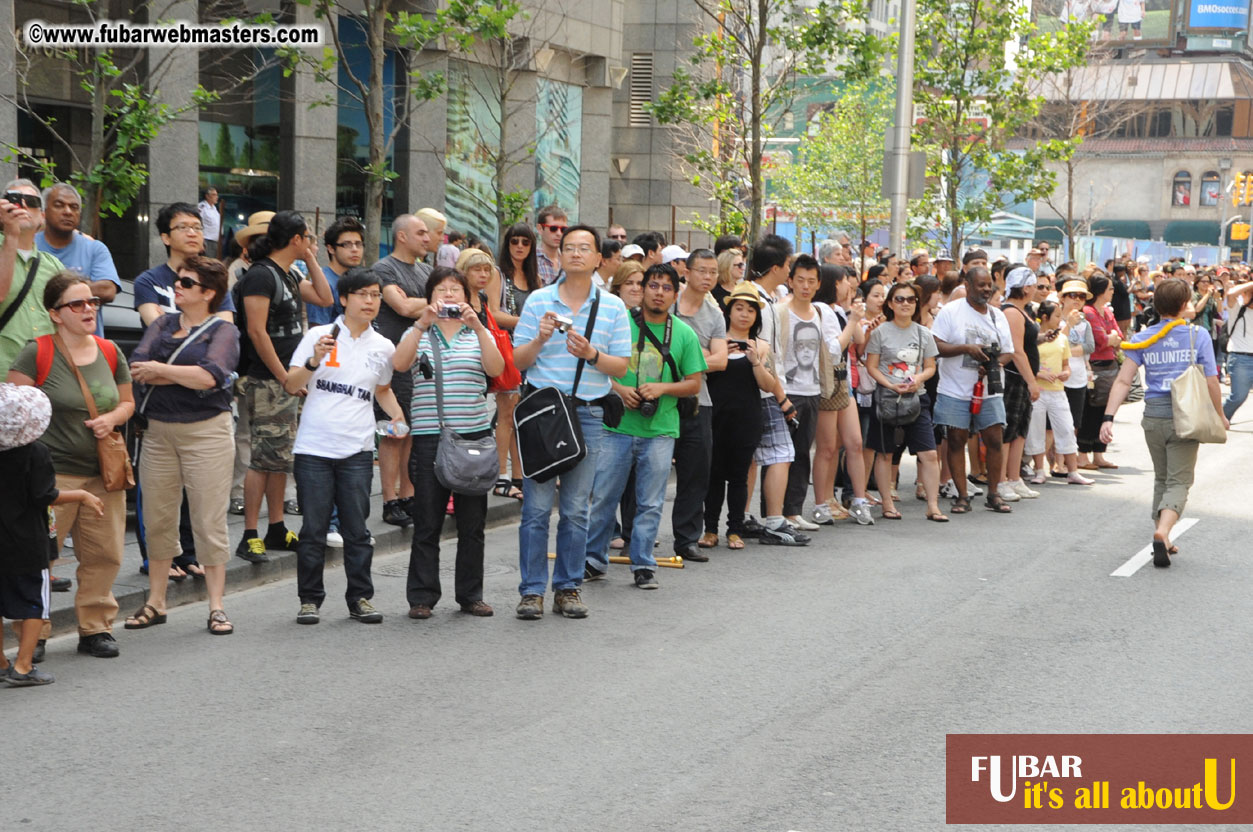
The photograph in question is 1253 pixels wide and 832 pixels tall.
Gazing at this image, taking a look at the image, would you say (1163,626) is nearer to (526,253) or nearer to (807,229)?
(526,253)

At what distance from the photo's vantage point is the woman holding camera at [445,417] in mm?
7605

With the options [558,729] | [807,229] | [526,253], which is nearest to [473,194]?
[526,253]

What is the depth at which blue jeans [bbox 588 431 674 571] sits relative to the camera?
28.1ft

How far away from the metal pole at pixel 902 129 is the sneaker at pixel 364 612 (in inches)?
525

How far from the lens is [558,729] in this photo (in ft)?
19.2

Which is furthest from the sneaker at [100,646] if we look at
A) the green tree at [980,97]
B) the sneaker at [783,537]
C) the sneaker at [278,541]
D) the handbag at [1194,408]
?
the green tree at [980,97]

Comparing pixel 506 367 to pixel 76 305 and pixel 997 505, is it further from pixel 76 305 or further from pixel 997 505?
→ pixel 997 505

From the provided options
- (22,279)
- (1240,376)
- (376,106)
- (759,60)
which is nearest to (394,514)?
(22,279)

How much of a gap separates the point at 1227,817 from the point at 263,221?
22.5 ft

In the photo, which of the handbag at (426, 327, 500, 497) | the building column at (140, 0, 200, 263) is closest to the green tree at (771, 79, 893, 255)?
the building column at (140, 0, 200, 263)

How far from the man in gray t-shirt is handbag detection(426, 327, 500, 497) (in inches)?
78.0

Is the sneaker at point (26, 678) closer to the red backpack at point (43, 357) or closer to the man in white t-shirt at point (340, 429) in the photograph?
the red backpack at point (43, 357)

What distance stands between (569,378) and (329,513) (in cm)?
146

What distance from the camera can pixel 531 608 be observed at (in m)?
7.80
